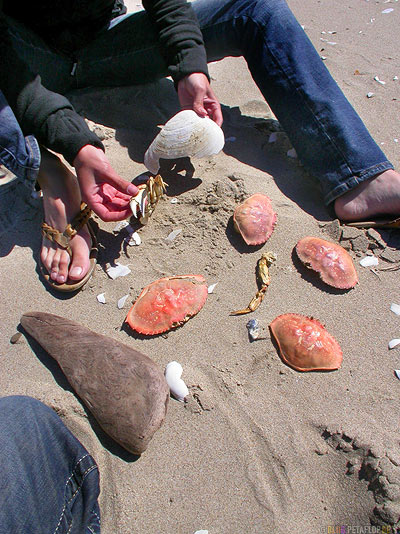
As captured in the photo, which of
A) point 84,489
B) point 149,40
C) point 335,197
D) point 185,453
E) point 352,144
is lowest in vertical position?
point 185,453

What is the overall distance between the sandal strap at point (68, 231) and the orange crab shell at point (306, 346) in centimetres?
122

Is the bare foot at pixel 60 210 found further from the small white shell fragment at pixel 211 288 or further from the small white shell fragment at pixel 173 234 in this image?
the small white shell fragment at pixel 211 288

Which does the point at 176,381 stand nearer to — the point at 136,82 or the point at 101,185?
the point at 101,185

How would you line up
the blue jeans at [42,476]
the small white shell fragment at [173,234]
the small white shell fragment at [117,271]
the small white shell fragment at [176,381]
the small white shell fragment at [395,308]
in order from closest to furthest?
the blue jeans at [42,476], the small white shell fragment at [176,381], the small white shell fragment at [395,308], the small white shell fragment at [117,271], the small white shell fragment at [173,234]

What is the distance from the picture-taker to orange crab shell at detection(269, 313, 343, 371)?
1758 millimetres

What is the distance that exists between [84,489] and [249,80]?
355 cm

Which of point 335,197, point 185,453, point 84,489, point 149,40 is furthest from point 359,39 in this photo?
point 84,489

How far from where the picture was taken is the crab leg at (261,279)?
1.97 m

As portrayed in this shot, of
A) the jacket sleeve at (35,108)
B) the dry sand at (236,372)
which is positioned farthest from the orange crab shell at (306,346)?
the jacket sleeve at (35,108)

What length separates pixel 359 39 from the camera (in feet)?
14.1

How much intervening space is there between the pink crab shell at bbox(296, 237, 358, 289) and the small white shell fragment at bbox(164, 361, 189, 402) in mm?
918

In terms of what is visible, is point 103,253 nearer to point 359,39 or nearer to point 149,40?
point 149,40

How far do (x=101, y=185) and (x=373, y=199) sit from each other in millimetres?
1568

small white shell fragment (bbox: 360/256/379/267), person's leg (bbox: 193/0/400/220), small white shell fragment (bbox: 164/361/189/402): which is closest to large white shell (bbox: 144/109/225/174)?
person's leg (bbox: 193/0/400/220)
